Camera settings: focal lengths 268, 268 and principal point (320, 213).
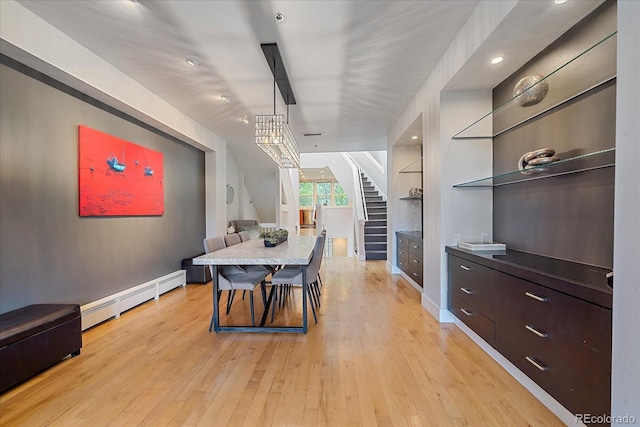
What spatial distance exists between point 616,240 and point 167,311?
4.00 metres

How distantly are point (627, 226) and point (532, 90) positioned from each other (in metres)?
1.54

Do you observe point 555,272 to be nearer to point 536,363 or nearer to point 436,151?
point 536,363

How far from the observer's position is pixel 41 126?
236 centimetres

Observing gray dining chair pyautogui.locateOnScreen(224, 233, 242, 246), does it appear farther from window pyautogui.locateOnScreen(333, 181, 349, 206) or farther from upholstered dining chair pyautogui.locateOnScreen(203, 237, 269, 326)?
window pyautogui.locateOnScreen(333, 181, 349, 206)

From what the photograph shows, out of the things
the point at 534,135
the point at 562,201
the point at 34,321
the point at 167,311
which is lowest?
the point at 167,311

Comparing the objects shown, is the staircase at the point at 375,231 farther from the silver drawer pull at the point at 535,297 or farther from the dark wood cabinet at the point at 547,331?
the silver drawer pull at the point at 535,297

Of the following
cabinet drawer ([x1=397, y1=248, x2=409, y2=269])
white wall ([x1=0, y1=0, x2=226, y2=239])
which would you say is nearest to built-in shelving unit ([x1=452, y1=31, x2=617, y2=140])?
cabinet drawer ([x1=397, y1=248, x2=409, y2=269])

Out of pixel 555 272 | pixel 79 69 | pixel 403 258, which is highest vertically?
pixel 79 69

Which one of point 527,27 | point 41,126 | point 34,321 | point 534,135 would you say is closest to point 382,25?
point 527,27

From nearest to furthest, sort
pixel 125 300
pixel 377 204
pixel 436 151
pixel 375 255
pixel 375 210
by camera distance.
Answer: pixel 436 151 → pixel 125 300 → pixel 375 255 → pixel 375 210 → pixel 377 204

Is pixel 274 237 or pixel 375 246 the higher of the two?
pixel 274 237

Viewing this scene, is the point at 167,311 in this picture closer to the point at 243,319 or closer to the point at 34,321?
the point at 243,319

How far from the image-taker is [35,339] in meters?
1.92

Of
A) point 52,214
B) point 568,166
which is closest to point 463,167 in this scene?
point 568,166
